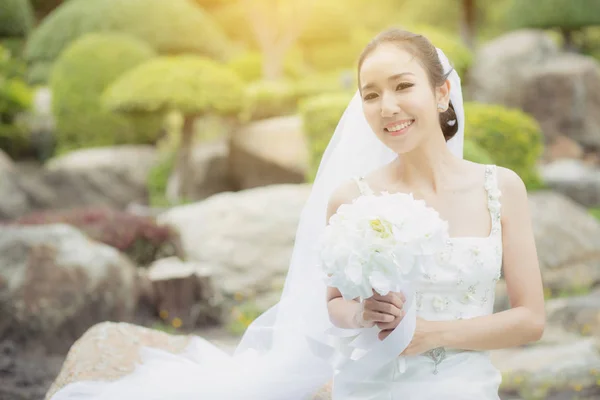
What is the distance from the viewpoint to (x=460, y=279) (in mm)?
2311

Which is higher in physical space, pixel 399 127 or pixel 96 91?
pixel 96 91

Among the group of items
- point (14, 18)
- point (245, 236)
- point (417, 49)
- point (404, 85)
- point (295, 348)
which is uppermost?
point (14, 18)

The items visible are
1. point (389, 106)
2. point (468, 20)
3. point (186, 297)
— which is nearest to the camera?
point (389, 106)

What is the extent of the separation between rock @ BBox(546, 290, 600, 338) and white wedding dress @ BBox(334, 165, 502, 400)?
4232mm

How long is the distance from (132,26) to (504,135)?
1091 cm

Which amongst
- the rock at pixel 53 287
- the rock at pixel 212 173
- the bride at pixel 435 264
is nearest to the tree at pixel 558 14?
the rock at pixel 212 173

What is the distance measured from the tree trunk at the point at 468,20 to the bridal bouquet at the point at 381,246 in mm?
18084

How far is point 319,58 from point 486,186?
1950 centimetres

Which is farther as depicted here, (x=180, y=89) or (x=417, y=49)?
(x=180, y=89)

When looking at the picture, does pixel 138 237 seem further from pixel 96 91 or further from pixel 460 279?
pixel 96 91

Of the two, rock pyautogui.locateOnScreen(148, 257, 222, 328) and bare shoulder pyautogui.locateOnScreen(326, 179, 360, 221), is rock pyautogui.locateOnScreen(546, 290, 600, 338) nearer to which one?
rock pyautogui.locateOnScreen(148, 257, 222, 328)

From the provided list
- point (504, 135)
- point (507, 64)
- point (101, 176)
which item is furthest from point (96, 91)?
point (504, 135)

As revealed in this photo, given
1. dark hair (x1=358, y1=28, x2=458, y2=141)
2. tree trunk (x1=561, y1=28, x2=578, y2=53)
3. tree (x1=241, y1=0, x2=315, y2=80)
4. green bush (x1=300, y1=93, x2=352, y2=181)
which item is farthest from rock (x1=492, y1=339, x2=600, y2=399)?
tree trunk (x1=561, y1=28, x2=578, y2=53)

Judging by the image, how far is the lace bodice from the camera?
7.54ft
